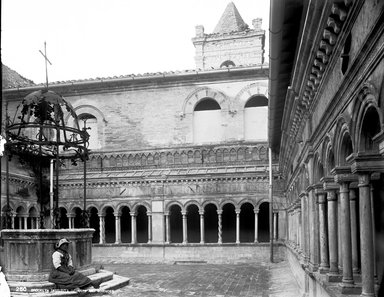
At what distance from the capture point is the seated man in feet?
30.3

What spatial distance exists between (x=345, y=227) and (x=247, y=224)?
17.9m

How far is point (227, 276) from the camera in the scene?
15.2 meters

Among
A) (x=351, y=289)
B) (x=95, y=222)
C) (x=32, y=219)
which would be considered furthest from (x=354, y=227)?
(x=95, y=222)

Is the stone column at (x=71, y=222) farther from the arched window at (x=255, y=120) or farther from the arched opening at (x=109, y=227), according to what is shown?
the arched window at (x=255, y=120)

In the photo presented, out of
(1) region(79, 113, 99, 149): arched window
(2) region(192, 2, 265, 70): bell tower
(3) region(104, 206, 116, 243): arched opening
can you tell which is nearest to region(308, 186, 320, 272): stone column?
(1) region(79, 113, 99, 149): arched window

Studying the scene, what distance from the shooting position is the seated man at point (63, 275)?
924cm

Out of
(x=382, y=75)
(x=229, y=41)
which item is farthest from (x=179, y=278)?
(x=229, y=41)

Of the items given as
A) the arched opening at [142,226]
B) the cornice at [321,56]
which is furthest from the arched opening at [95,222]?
the cornice at [321,56]

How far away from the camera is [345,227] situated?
5246 mm

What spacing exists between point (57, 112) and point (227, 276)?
7.47 meters

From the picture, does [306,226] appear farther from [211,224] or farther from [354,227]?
[211,224]

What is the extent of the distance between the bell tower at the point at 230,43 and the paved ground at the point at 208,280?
605 inches

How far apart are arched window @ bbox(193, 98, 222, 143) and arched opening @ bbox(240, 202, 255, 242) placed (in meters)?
3.77

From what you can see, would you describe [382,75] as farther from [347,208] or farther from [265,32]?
[265,32]
